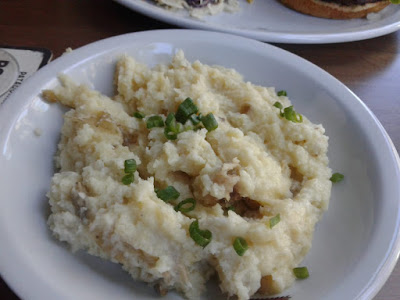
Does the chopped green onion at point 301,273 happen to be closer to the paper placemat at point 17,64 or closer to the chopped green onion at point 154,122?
the chopped green onion at point 154,122

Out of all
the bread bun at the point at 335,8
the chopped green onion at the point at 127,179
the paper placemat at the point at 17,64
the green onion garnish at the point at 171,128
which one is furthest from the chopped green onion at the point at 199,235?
the bread bun at the point at 335,8

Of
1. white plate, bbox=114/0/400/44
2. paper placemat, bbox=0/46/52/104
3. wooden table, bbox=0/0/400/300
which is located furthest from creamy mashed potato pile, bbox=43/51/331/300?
wooden table, bbox=0/0/400/300

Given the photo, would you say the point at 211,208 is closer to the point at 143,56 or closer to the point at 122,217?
the point at 122,217

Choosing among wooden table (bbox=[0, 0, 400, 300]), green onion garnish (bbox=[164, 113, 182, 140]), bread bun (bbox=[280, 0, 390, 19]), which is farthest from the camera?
bread bun (bbox=[280, 0, 390, 19])

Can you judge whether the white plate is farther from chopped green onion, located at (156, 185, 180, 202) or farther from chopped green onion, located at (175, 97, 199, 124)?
chopped green onion, located at (156, 185, 180, 202)

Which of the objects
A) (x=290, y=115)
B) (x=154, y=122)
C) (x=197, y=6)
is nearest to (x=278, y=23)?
(x=197, y=6)

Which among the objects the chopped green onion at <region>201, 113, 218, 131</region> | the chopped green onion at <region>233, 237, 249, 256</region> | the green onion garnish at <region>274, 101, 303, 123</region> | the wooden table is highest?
the green onion garnish at <region>274, 101, 303, 123</region>

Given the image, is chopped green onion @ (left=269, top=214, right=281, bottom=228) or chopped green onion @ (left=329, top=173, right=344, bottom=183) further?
chopped green onion @ (left=329, top=173, right=344, bottom=183)
